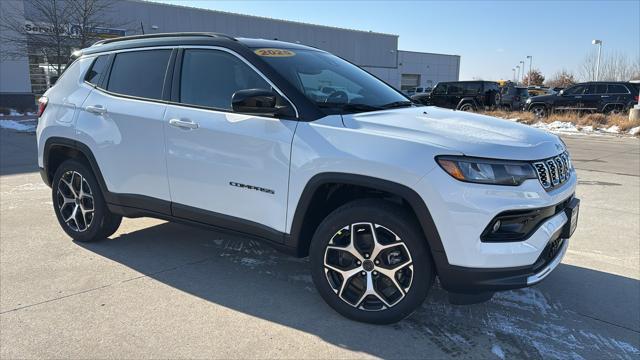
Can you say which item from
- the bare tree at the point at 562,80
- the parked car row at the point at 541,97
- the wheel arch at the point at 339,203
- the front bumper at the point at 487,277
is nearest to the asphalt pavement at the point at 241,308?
the front bumper at the point at 487,277

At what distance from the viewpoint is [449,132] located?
3.02 meters

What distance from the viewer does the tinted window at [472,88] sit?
23844 mm

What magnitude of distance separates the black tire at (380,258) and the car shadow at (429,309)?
11 cm

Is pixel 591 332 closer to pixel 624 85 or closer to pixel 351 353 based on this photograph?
pixel 351 353

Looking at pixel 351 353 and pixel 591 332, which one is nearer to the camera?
pixel 351 353

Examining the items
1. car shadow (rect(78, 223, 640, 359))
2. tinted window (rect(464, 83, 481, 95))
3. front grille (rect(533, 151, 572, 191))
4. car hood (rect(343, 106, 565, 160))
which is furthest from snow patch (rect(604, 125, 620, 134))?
front grille (rect(533, 151, 572, 191))

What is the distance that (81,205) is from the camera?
185 inches

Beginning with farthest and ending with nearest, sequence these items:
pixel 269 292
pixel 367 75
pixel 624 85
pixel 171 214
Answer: pixel 624 85, pixel 367 75, pixel 171 214, pixel 269 292

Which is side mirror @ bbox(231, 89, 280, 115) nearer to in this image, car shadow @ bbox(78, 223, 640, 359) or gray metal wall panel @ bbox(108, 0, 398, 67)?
car shadow @ bbox(78, 223, 640, 359)

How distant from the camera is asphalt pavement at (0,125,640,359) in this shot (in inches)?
116

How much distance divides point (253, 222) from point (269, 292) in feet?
1.91

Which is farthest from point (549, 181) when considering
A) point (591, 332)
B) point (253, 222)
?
point (253, 222)

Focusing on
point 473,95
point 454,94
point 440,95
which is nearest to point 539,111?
point 473,95

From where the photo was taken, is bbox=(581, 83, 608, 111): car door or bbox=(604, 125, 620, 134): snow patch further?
bbox=(581, 83, 608, 111): car door
